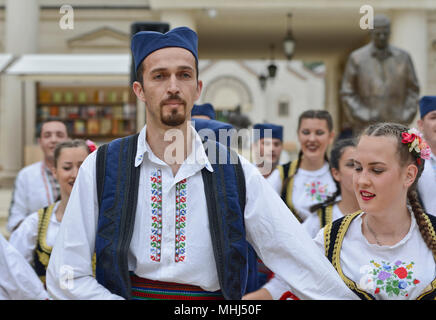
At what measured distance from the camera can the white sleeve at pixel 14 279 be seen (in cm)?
254

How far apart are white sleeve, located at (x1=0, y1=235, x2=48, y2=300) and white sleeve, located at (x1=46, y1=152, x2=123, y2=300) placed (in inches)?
29.6

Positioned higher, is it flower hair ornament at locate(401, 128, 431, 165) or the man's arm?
the man's arm

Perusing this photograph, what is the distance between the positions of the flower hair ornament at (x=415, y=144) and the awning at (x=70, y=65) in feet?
26.8

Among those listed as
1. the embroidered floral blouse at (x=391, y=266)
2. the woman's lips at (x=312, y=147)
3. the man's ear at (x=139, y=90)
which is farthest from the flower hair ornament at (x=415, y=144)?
the woman's lips at (x=312, y=147)

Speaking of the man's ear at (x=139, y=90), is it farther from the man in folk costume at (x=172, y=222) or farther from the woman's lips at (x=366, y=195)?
the woman's lips at (x=366, y=195)

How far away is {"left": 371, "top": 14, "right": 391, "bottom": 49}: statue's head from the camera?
5.08m

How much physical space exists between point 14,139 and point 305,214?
30.6 ft

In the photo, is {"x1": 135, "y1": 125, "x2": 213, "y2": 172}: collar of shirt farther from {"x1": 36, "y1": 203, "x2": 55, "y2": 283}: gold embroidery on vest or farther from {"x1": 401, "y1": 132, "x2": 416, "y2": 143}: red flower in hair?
{"x1": 36, "y1": 203, "x2": 55, "y2": 283}: gold embroidery on vest

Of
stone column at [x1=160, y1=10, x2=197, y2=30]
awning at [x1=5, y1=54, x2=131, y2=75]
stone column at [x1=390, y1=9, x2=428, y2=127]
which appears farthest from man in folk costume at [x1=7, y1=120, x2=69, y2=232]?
stone column at [x1=390, y1=9, x2=428, y2=127]

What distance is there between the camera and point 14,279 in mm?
2543

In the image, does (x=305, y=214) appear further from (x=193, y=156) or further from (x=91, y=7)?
(x=91, y=7)

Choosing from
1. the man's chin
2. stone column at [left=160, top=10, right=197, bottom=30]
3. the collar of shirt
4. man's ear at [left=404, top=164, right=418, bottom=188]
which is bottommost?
man's ear at [left=404, top=164, right=418, bottom=188]

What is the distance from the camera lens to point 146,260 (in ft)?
6.19

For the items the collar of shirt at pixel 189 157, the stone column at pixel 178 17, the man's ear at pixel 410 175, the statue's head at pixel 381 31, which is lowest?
the man's ear at pixel 410 175
